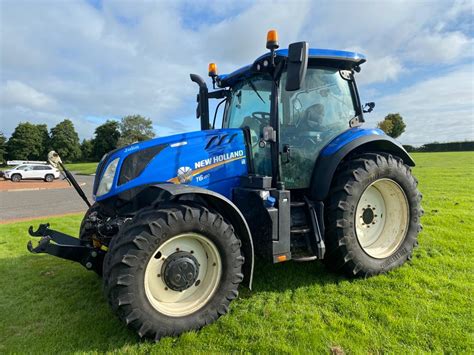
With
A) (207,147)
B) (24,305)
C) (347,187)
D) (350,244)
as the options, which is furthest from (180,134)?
(24,305)

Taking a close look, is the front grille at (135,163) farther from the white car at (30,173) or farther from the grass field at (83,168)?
the grass field at (83,168)

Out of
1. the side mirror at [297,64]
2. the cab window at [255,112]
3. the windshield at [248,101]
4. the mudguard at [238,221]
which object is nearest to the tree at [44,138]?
the windshield at [248,101]

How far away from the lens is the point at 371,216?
425cm

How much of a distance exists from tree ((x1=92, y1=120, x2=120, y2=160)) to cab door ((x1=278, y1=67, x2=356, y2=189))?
62095mm

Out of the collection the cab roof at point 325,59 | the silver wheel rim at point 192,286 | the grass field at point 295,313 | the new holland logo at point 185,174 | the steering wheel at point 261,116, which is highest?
the cab roof at point 325,59

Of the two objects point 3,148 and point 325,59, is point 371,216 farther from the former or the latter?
point 3,148

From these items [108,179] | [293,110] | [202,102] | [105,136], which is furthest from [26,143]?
[293,110]

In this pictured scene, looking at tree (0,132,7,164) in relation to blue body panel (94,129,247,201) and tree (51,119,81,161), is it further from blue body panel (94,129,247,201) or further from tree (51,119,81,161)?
blue body panel (94,129,247,201)

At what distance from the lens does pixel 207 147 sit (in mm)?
3633

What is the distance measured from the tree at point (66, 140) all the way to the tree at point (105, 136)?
3718 millimetres

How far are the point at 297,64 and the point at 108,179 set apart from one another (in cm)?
216

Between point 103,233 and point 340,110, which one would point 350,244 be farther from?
point 103,233

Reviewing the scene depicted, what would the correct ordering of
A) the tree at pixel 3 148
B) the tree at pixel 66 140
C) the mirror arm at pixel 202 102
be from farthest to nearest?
the tree at pixel 66 140
the tree at pixel 3 148
the mirror arm at pixel 202 102

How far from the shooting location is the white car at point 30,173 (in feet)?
96.8
